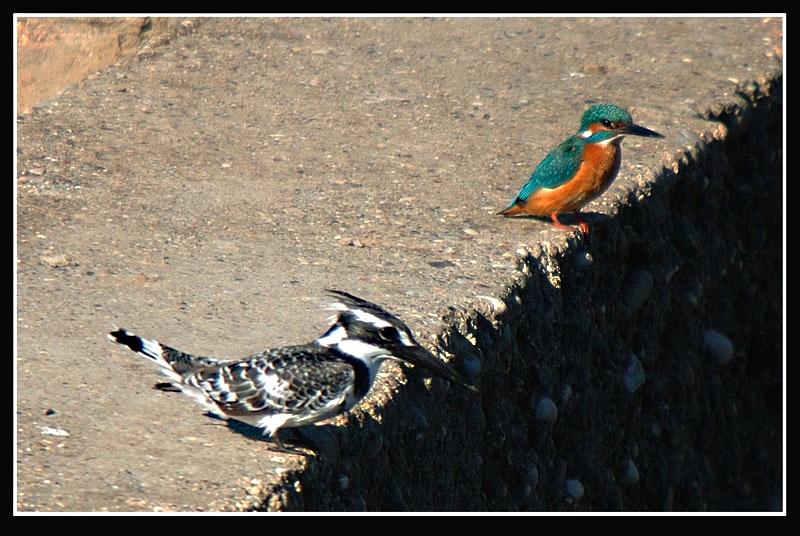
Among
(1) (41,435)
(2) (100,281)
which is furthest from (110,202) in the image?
(1) (41,435)

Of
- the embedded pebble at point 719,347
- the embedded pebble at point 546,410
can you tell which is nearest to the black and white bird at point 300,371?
the embedded pebble at point 546,410

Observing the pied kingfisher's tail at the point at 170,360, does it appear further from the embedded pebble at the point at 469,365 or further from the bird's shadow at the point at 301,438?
the embedded pebble at the point at 469,365

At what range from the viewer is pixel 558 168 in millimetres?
5484

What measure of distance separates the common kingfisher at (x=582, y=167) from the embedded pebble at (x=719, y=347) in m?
2.09

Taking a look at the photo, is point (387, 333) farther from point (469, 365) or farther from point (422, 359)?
point (469, 365)

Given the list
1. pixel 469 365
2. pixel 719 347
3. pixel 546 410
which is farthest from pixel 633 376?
pixel 469 365

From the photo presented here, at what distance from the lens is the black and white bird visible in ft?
12.4

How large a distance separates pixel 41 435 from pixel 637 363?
11.5 feet

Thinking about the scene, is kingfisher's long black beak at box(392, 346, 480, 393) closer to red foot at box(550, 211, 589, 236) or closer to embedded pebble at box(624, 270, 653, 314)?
red foot at box(550, 211, 589, 236)

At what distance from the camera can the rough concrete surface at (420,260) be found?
4172 mm

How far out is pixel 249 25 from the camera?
8203mm

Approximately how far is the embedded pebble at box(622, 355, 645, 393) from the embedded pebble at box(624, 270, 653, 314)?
11.1 inches

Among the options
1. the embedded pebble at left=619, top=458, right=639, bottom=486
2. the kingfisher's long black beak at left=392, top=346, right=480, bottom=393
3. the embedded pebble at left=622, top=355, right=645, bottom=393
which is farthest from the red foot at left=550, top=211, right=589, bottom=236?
the kingfisher's long black beak at left=392, top=346, right=480, bottom=393

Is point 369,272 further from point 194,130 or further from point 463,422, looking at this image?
point 194,130
